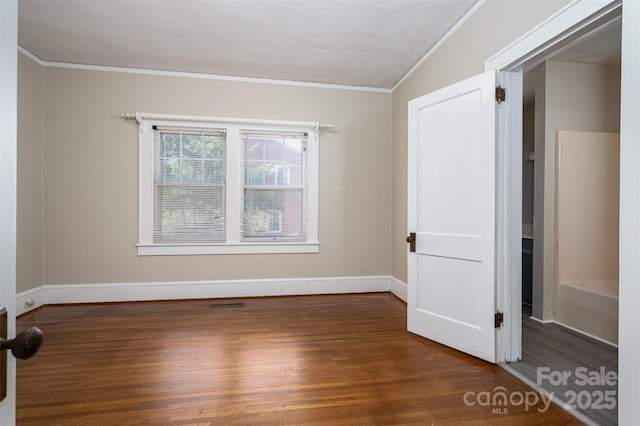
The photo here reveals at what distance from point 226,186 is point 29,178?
2.11m

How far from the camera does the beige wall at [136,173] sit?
12.7 feet

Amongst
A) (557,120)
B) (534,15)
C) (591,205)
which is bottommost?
(591,205)

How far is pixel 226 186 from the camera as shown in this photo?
416 cm

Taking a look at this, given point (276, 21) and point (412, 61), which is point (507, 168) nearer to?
point (412, 61)

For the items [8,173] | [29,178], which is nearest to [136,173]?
[29,178]

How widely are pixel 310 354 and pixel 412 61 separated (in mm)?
3321

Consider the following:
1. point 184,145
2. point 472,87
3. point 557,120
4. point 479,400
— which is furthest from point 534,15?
point 184,145

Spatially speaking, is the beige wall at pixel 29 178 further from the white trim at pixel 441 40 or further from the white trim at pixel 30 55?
the white trim at pixel 441 40

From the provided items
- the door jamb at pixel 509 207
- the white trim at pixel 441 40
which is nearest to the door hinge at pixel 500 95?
the door jamb at pixel 509 207

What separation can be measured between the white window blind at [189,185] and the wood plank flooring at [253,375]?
3.60 ft

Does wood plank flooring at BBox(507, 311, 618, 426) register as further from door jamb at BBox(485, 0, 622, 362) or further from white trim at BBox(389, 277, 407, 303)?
white trim at BBox(389, 277, 407, 303)

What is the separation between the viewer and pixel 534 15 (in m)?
2.14

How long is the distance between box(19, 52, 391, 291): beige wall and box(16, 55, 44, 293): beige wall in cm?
7

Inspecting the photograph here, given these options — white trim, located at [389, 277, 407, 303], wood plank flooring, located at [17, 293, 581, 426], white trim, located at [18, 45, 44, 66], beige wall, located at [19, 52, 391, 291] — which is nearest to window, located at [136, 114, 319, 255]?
beige wall, located at [19, 52, 391, 291]
